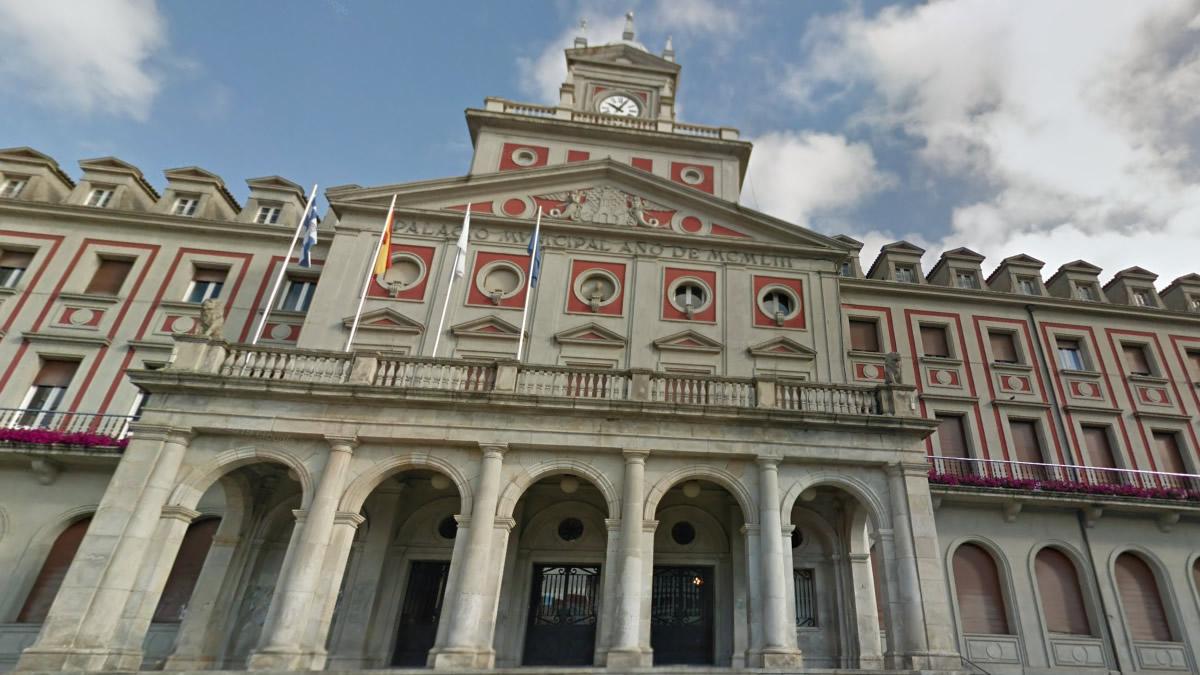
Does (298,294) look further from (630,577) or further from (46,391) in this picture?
(630,577)

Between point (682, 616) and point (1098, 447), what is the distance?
660 inches

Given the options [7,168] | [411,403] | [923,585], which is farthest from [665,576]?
[7,168]

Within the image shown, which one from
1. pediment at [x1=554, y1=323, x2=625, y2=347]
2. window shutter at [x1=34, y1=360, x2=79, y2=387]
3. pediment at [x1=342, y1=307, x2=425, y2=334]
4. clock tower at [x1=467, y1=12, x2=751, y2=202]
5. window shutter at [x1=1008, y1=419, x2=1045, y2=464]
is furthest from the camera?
clock tower at [x1=467, y1=12, x2=751, y2=202]

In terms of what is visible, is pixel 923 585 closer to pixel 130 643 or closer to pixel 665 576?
pixel 665 576

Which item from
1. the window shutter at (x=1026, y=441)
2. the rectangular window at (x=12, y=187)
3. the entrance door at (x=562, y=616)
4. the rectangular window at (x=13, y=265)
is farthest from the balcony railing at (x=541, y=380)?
the rectangular window at (x=12, y=187)

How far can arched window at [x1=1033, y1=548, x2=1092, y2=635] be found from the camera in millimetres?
18109

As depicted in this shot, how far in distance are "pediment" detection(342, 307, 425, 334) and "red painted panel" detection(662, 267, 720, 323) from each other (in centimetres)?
783

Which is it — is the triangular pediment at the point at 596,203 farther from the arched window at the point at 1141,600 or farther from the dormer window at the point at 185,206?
the arched window at the point at 1141,600

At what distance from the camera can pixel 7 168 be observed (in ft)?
76.4

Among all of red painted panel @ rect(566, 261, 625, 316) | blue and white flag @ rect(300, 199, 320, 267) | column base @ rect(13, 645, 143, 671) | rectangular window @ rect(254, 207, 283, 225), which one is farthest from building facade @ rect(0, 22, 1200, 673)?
blue and white flag @ rect(300, 199, 320, 267)

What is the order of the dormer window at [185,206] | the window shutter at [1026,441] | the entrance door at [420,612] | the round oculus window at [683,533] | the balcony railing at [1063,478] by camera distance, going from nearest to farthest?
the entrance door at [420,612] < the round oculus window at [683,533] < the balcony railing at [1063,478] < the window shutter at [1026,441] < the dormer window at [185,206]

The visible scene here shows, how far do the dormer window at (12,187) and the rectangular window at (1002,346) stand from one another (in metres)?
36.6

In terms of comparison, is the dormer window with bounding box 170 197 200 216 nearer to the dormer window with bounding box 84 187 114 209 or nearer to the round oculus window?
the dormer window with bounding box 84 187 114 209

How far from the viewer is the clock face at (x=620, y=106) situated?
29328mm
